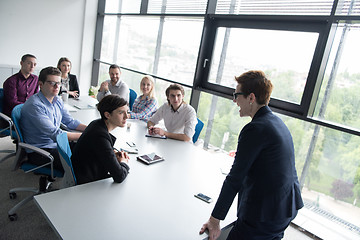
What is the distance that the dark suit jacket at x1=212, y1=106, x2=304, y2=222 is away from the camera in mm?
1255

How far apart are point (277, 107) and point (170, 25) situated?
2.48 m

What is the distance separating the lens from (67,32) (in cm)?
579

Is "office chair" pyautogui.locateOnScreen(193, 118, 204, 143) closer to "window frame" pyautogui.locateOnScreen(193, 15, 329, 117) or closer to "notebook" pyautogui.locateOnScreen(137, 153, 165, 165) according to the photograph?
"window frame" pyautogui.locateOnScreen(193, 15, 329, 117)

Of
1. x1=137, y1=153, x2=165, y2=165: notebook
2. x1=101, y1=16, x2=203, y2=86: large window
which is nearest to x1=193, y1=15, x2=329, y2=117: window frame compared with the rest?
x1=101, y1=16, x2=203, y2=86: large window

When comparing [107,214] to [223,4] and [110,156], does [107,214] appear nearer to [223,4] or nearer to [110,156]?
[110,156]

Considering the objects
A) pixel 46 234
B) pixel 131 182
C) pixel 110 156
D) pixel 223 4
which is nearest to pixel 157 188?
pixel 131 182

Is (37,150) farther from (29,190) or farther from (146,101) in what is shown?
(146,101)

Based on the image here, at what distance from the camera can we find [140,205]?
1.53 metres

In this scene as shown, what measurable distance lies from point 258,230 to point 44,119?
196 cm

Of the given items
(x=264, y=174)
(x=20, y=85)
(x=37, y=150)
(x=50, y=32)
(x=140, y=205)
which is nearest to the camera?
(x=264, y=174)

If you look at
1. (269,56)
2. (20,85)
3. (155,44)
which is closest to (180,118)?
(269,56)

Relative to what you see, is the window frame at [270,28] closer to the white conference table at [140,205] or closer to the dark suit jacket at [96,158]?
the white conference table at [140,205]

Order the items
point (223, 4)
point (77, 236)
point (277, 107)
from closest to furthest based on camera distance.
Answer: point (77, 236) → point (277, 107) → point (223, 4)

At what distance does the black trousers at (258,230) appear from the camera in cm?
133
